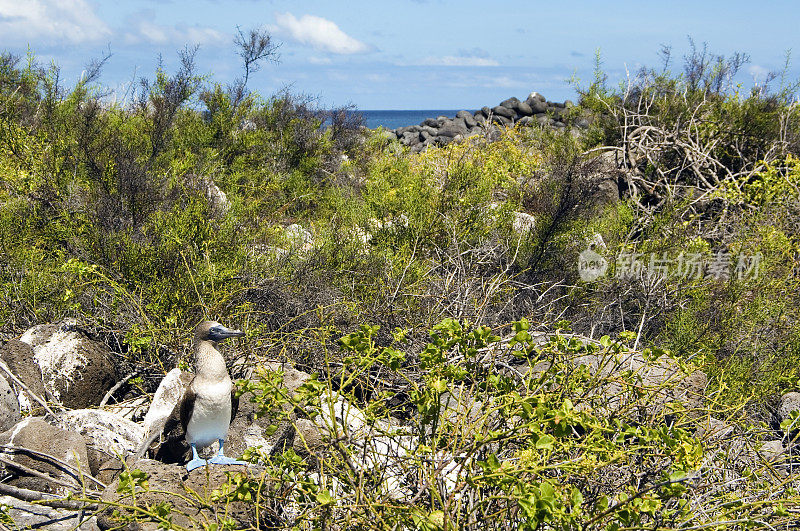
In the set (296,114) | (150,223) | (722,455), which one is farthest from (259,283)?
(296,114)

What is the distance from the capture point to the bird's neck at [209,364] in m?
3.23

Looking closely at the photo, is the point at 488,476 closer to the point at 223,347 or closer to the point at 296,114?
the point at 223,347

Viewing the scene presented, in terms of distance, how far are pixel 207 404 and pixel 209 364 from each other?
19cm

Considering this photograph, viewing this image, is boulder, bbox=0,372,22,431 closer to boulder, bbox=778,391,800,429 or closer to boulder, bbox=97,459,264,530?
boulder, bbox=97,459,264,530

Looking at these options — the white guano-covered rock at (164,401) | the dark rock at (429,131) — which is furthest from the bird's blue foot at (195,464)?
the dark rock at (429,131)

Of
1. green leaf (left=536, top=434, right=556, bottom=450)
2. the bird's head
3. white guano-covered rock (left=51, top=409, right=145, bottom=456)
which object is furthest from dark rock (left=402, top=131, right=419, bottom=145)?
green leaf (left=536, top=434, right=556, bottom=450)

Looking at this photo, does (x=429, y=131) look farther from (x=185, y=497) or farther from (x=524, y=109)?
(x=185, y=497)

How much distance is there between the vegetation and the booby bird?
298 millimetres

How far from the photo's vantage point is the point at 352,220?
7520mm

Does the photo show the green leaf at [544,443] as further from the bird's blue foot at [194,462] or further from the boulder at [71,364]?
the boulder at [71,364]

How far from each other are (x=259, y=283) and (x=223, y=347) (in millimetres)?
1024

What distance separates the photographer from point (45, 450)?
336cm

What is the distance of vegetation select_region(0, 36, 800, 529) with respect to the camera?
2.33m

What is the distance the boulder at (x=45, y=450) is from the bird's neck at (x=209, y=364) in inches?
27.1
